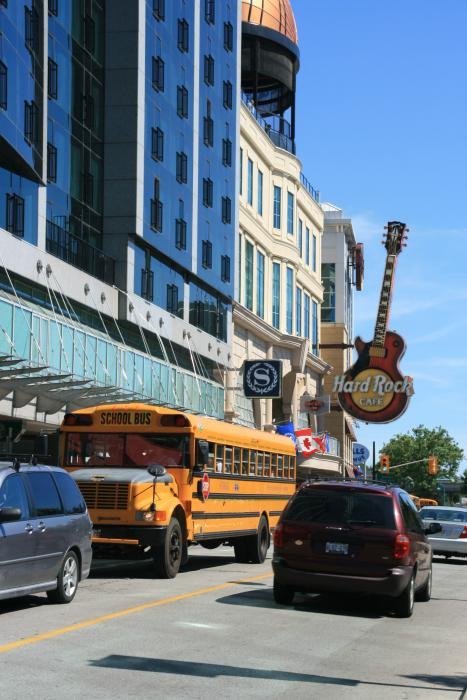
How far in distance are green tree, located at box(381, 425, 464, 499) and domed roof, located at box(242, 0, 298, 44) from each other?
102 meters

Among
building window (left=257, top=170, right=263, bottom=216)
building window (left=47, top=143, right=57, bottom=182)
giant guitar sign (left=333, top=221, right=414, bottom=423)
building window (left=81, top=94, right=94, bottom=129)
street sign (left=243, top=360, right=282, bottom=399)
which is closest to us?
building window (left=47, top=143, right=57, bottom=182)

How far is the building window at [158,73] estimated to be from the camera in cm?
4766

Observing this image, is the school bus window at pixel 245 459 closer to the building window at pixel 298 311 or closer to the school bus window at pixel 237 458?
the school bus window at pixel 237 458

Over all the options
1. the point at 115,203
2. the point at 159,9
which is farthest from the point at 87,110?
the point at 159,9

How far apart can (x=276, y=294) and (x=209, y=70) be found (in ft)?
60.2

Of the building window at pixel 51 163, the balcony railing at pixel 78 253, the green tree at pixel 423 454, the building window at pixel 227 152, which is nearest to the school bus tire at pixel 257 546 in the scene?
the balcony railing at pixel 78 253

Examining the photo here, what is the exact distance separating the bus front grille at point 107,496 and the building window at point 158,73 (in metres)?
30.8

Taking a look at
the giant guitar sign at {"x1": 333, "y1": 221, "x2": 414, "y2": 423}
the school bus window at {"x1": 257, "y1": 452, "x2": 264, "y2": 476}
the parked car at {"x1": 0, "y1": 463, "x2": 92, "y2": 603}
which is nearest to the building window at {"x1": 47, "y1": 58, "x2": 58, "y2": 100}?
the school bus window at {"x1": 257, "y1": 452, "x2": 264, "y2": 476}

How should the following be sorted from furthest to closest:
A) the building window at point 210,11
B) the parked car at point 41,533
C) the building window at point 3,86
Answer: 1. the building window at point 210,11
2. the building window at point 3,86
3. the parked car at point 41,533

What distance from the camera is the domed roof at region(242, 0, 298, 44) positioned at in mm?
70562

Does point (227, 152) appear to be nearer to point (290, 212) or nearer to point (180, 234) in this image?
point (180, 234)

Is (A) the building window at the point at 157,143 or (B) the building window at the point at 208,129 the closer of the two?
(A) the building window at the point at 157,143

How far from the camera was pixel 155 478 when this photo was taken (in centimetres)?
1953

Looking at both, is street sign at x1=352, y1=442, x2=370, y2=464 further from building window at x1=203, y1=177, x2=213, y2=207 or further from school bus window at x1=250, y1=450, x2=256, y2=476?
school bus window at x1=250, y1=450, x2=256, y2=476
